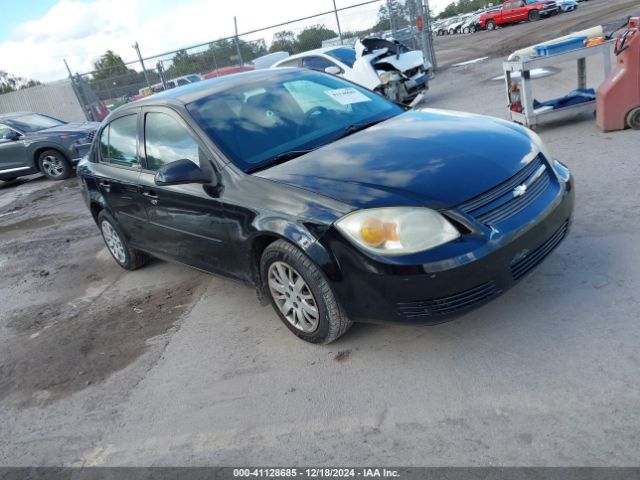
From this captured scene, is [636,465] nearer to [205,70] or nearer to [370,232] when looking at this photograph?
[370,232]

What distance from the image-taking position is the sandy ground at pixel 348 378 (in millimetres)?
2432

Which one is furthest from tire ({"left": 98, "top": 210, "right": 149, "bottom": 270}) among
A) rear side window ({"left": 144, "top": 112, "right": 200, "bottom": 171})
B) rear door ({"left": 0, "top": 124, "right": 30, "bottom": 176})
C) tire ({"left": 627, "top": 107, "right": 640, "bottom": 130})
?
rear door ({"left": 0, "top": 124, "right": 30, "bottom": 176})

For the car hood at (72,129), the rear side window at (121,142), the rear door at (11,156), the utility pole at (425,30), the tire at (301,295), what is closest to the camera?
the tire at (301,295)

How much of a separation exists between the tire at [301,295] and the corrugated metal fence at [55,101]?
2293cm

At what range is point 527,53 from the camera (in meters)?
6.92

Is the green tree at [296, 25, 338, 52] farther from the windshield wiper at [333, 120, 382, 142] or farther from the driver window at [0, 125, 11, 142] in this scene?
the windshield wiper at [333, 120, 382, 142]

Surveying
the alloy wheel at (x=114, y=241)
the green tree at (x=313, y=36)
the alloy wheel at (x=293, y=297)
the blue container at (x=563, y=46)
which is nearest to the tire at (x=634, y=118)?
the blue container at (x=563, y=46)

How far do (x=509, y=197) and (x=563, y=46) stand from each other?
463 cm

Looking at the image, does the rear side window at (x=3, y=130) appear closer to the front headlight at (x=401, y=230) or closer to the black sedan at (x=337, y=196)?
the black sedan at (x=337, y=196)

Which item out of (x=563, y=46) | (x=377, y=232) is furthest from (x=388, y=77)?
(x=377, y=232)

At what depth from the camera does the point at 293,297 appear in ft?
10.9

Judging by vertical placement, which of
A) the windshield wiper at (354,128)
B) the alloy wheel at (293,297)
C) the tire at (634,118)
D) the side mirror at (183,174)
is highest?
the side mirror at (183,174)

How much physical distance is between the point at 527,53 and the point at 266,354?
562 cm

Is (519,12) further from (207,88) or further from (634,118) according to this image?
(207,88)
